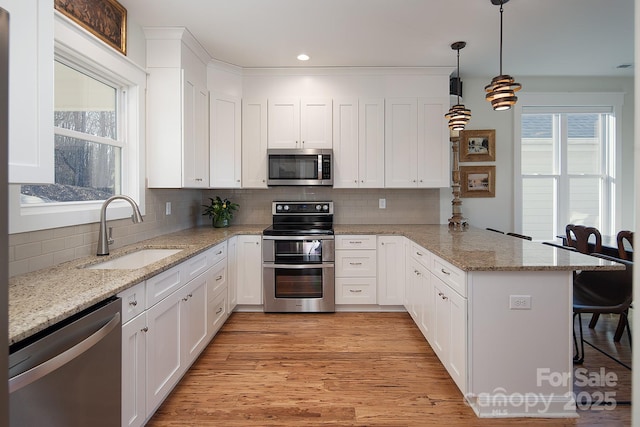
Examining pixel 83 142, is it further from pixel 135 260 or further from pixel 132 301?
pixel 132 301

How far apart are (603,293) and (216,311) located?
304 cm

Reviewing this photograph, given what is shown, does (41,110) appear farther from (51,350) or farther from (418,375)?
(418,375)

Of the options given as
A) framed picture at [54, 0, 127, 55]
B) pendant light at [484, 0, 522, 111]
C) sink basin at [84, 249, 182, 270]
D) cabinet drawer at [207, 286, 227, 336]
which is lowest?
cabinet drawer at [207, 286, 227, 336]

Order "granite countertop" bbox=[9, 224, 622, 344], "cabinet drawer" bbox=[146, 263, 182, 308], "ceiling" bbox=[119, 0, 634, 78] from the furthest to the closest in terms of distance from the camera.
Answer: "ceiling" bbox=[119, 0, 634, 78], "cabinet drawer" bbox=[146, 263, 182, 308], "granite countertop" bbox=[9, 224, 622, 344]

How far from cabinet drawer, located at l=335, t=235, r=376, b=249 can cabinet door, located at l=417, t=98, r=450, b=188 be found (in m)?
0.88

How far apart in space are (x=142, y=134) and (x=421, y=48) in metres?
2.65

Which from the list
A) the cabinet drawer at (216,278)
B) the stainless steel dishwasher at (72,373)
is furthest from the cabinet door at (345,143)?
the stainless steel dishwasher at (72,373)

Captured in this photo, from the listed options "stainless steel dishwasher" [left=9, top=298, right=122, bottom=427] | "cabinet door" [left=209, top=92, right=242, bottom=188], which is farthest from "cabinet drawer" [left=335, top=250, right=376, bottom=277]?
"stainless steel dishwasher" [left=9, top=298, right=122, bottom=427]

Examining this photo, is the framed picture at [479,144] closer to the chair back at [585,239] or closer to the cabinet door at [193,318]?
the chair back at [585,239]

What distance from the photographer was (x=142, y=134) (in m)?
2.71

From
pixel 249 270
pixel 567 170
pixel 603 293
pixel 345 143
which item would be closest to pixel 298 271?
pixel 249 270

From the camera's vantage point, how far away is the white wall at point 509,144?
396cm

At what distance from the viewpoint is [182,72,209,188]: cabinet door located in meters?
2.88

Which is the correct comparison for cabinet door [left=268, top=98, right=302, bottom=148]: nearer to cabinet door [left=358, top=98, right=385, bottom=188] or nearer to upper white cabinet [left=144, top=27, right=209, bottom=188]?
cabinet door [left=358, top=98, right=385, bottom=188]
